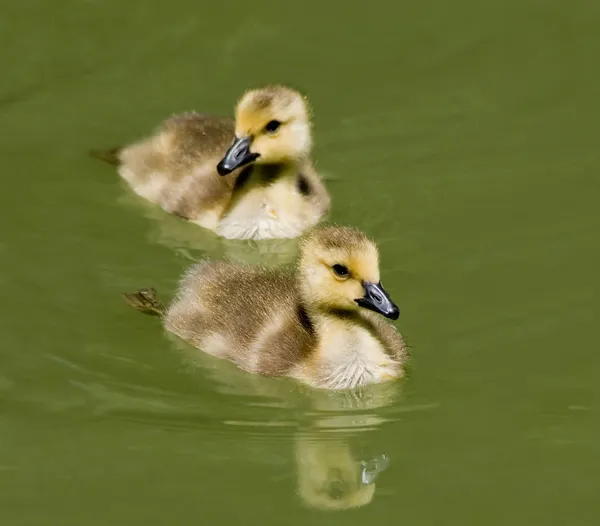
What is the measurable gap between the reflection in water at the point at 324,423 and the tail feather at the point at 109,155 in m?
1.74

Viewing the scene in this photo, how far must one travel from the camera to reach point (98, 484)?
15.3 feet

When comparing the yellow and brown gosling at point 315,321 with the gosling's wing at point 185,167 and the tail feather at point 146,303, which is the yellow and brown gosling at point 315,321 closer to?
the tail feather at point 146,303

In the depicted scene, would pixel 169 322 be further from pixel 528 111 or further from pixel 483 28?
pixel 483 28

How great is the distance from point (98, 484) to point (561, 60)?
4231mm

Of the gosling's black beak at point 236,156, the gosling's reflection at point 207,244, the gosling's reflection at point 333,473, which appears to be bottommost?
the gosling's reflection at point 333,473

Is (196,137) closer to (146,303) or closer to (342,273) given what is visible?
(146,303)

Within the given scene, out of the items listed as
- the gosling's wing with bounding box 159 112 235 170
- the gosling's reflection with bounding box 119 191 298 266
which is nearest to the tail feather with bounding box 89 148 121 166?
the gosling's wing with bounding box 159 112 235 170

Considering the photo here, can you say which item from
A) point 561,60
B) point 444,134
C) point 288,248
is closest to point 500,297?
point 288,248

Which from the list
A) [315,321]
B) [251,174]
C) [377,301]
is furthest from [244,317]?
[251,174]

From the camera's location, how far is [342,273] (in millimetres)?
5320

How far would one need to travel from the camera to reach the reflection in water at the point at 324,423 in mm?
4711

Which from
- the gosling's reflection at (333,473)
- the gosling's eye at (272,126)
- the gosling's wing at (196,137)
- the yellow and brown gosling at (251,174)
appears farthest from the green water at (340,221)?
the gosling's eye at (272,126)

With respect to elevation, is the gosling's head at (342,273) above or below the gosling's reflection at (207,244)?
below

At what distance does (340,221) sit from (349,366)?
1.49 m
